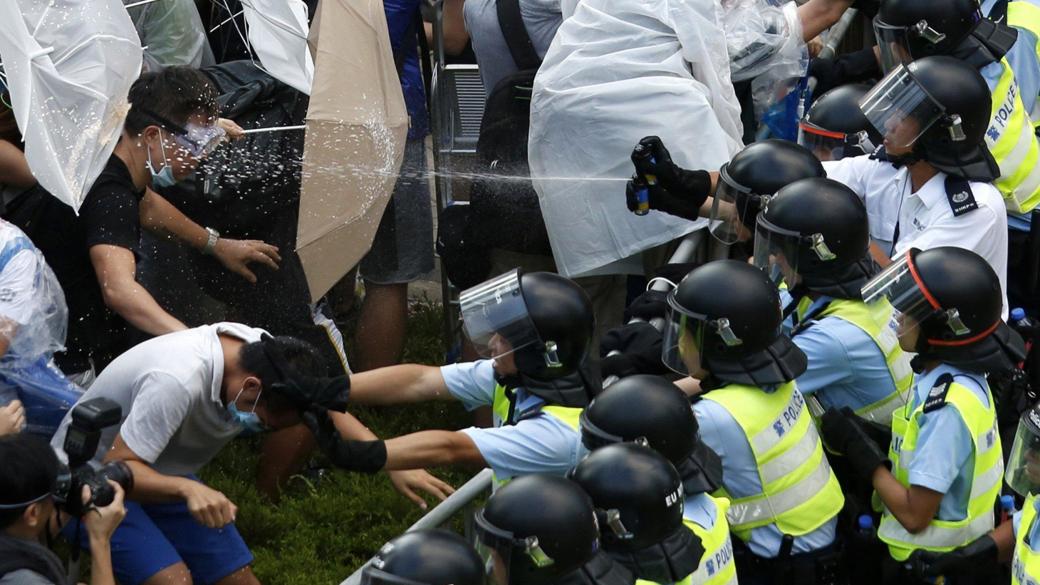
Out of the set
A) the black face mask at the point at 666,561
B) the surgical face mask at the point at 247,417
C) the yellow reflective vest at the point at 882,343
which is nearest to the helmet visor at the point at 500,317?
the surgical face mask at the point at 247,417

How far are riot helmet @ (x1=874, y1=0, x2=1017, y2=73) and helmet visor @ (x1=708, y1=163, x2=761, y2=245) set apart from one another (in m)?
1.03

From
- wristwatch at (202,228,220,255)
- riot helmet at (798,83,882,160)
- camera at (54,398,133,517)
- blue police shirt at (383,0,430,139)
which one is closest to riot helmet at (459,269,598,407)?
camera at (54,398,133,517)

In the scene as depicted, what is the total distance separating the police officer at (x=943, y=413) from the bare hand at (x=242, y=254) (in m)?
2.42

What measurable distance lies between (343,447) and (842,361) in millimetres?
1689

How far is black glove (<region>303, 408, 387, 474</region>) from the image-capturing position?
4.64m

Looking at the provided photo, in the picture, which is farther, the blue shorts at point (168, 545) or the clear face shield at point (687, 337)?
the blue shorts at point (168, 545)

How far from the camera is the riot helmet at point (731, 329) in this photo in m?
5.00

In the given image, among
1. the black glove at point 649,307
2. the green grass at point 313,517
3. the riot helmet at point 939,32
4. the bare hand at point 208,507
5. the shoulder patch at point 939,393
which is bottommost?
the green grass at point 313,517

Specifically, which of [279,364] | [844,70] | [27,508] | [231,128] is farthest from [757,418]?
[844,70]

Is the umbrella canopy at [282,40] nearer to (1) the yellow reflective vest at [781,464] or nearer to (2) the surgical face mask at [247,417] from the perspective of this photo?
(2) the surgical face mask at [247,417]

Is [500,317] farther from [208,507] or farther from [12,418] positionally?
[12,418]

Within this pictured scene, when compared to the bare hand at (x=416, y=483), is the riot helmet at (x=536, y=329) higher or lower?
higher

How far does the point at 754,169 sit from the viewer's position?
19.2 ft

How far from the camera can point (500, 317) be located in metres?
5.03
